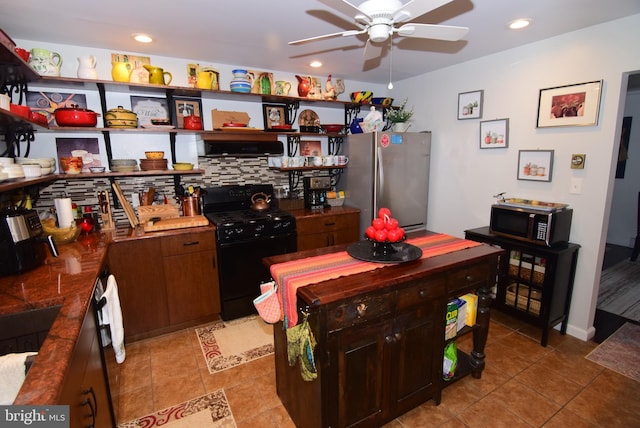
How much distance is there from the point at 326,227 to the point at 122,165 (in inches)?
78.0

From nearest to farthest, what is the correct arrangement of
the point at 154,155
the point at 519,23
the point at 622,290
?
the point at 519,23, the point at 154,155, the point at 622,290

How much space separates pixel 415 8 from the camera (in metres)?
1.39

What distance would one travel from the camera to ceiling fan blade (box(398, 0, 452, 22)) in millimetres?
1324

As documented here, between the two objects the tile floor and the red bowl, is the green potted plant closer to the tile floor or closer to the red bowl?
the tile floor

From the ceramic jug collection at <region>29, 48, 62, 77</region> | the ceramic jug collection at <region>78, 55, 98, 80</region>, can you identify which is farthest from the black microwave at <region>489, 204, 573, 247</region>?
the ceramic jug collection at <region>29, 48, 62, 77</region>

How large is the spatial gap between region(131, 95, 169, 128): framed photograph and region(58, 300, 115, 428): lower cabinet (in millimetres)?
2061

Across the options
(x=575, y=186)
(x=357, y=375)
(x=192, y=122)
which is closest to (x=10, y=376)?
(x=357, y=375)

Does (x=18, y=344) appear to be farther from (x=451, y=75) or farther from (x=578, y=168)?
(x=451, y=75)

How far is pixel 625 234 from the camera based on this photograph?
16.3 ft

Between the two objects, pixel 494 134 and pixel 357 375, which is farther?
pixel 494 134

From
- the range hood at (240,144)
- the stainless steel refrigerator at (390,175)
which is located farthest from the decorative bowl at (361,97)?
the range hood at (240,144)

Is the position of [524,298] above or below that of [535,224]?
below

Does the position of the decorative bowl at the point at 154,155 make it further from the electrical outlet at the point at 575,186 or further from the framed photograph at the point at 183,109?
the electrical outlet at the point at 575,186

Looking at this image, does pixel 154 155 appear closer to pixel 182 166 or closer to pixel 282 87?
pixel 182 166
